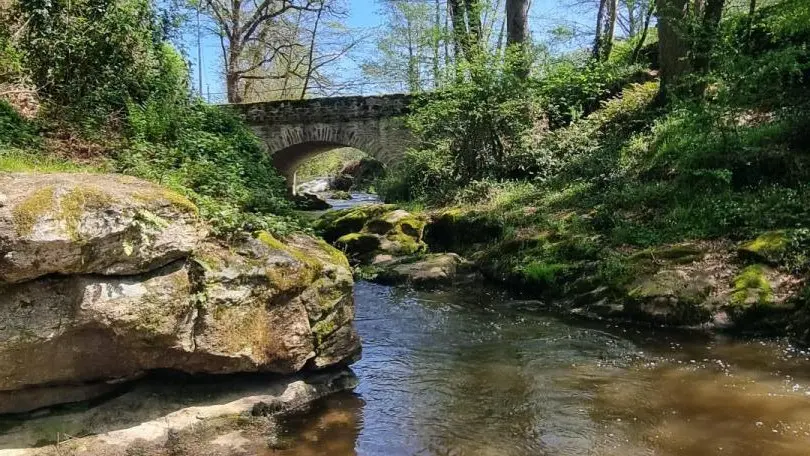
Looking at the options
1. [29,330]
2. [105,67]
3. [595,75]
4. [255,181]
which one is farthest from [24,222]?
[595,75]

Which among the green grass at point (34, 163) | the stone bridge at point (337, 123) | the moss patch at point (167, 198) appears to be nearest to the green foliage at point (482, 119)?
the stone bridge at point (337, 123)

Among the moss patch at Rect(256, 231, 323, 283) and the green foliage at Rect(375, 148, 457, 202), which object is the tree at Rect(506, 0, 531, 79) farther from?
the moss patch at Rect(256, 231, 323, 283)

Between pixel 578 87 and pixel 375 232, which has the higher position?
pixel 578 87

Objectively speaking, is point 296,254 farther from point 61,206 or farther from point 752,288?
point 752,288

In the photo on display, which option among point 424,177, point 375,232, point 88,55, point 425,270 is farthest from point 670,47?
point 88,55

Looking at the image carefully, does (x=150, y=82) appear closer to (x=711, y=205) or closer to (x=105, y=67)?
(x=105, y=67)

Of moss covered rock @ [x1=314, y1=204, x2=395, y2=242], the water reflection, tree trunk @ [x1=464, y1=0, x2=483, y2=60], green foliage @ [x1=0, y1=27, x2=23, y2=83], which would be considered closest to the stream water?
the water reflection

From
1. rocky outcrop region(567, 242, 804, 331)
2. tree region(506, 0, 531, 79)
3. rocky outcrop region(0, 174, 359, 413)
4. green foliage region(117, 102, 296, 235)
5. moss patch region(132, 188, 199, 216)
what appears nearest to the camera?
rocky outcrop region(0, 174, 359, 413)

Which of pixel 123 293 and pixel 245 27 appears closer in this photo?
pixel 123 293

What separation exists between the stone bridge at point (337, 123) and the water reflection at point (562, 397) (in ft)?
42.0

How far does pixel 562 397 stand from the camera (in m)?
5.18

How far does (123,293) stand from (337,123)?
1642 centimetres

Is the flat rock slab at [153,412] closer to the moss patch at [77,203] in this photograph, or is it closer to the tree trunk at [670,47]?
the moss patch at [77,203]

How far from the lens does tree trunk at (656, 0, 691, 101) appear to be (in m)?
12.3
